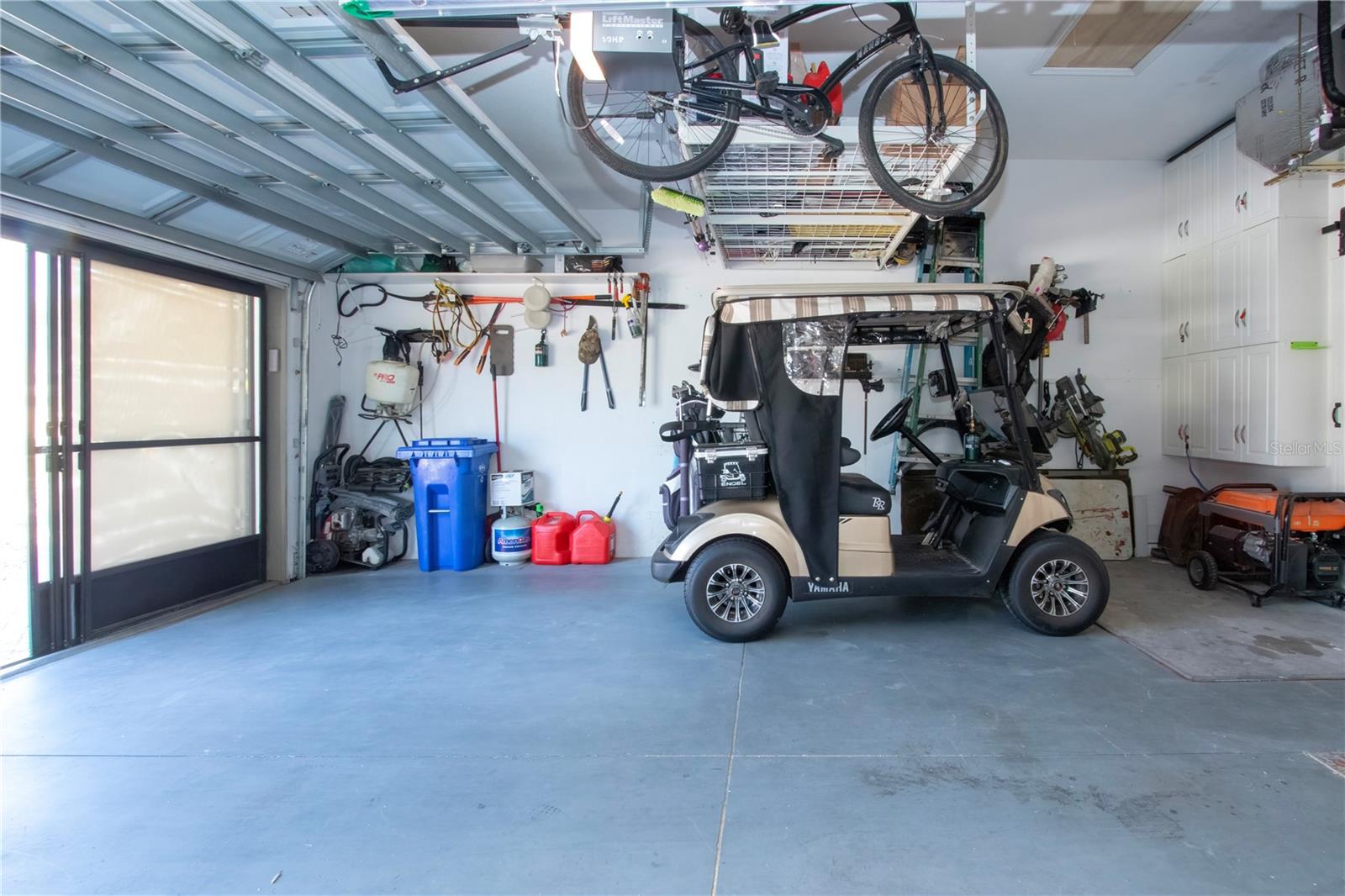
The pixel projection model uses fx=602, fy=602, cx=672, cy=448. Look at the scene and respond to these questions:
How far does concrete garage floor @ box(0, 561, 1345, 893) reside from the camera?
1716 millimetres

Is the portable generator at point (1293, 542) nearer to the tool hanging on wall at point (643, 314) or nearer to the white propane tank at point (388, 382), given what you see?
the tool hanging on wall at point (643, 314)

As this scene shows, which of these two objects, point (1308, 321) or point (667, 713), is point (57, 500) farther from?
point (1308, 321)

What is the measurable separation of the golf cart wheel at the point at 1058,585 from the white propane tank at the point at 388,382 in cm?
500

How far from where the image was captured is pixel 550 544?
540 cm

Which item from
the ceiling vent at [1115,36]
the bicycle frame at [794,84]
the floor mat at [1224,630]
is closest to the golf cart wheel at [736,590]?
the floor mat at [1224,630]

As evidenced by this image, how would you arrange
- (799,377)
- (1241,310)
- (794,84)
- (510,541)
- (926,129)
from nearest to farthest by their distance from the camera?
(794,84) < (926,129) < (799,377) < (1241,310) < (510,541)

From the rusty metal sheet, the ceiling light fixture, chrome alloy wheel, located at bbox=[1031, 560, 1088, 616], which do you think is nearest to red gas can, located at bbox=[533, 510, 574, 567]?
chrome alloy wheel, located at bbox=[1031, 560, 1088, 616]

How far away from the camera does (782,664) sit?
3.14m

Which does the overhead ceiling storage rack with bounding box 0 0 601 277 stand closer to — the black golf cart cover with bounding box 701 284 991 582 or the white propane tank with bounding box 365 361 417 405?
the white propane tank with bounding box 365 361 417 405

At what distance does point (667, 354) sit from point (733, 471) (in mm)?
2542

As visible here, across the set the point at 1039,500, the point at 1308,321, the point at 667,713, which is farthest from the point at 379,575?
the point at 1308,321

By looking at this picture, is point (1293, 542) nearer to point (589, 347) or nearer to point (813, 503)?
point (813, 503)

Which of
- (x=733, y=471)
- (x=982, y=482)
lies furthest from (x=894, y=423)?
(x=733, y=471)

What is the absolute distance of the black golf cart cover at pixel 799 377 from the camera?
3312mm
